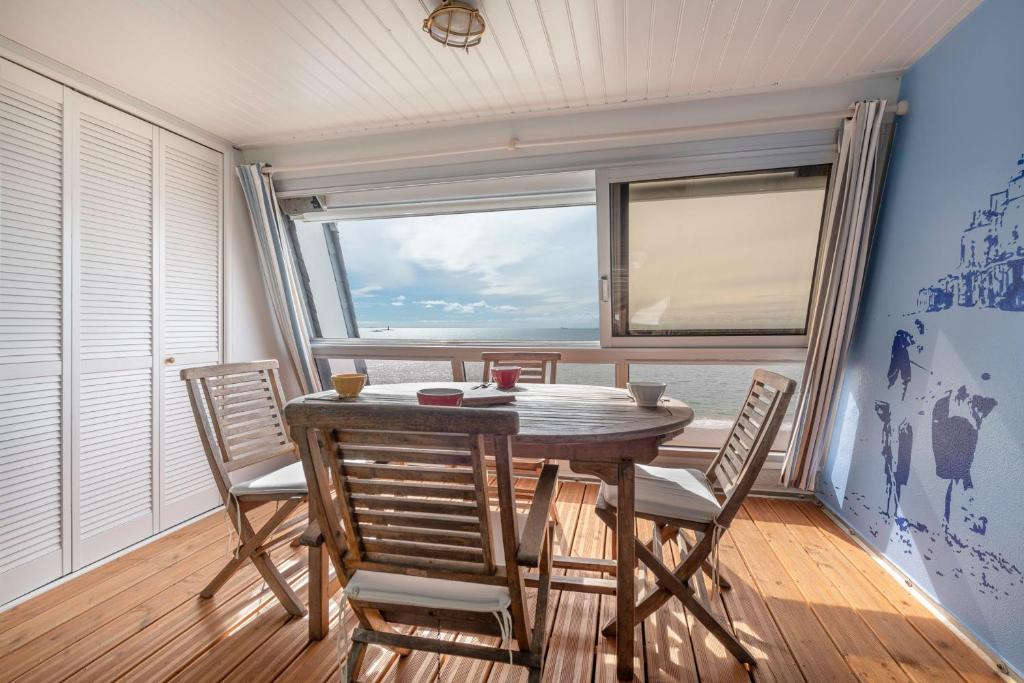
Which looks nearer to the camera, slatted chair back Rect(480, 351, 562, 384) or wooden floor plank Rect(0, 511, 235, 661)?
wooden floor plank Rect(0, 511, 235, 661)

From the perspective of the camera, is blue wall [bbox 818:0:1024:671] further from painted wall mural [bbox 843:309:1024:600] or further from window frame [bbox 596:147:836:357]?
window frame [bbox 596:147:836:357]

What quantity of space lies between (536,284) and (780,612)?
3.25 m

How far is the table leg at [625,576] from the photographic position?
153cm

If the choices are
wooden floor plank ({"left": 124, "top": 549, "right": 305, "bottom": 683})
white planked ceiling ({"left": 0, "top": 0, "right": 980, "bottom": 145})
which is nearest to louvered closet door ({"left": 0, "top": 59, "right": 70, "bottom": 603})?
white planked ceiling ({"left": 0, "top": 0, "right": 980, "bottom": 145})

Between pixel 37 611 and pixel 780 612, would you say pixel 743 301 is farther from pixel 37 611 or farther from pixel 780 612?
pixel 37 611

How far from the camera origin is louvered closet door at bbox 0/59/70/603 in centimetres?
213

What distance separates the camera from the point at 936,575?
6.50 ft

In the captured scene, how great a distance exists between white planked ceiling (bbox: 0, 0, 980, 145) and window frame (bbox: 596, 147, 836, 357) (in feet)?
1.24

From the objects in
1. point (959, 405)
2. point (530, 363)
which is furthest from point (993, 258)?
point (530, 363)

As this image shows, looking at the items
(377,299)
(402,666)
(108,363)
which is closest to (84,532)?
(108,363)

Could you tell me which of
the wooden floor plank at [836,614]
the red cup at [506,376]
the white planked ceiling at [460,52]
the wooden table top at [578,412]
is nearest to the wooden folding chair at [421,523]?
the wooden table top at [578,412]

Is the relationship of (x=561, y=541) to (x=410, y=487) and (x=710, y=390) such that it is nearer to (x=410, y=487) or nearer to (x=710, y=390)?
(x=710, y=390)

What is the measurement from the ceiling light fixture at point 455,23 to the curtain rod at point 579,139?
1015mm

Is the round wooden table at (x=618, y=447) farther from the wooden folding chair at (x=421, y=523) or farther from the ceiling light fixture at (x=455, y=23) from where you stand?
the ceiling light fixture at (x=455, y=23)
